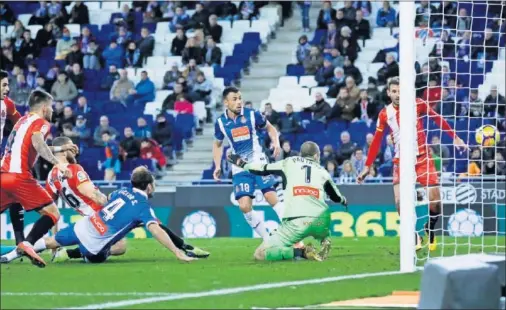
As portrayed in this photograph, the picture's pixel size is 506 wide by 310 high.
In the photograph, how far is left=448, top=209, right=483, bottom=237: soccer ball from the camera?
19406mm

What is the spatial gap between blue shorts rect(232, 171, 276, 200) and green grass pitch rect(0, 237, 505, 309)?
2.35ft

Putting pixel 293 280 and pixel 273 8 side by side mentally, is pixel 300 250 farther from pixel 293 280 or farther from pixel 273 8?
pixel 273 8

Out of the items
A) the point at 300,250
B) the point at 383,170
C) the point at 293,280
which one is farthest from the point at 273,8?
the point at 293,280

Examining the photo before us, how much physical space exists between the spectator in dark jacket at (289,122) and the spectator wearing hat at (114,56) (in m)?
5.28

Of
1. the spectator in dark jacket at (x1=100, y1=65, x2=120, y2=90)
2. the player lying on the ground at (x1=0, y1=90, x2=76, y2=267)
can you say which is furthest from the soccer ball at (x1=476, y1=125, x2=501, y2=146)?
the spectator in dark jacket at (x1=100, y1=65, x2=120, y2=90)

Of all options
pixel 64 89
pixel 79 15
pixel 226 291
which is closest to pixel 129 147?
pixel 64 89

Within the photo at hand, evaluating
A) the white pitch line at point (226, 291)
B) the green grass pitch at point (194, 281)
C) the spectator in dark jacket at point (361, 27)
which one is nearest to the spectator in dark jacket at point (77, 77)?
the spectator in dark jacket at point (361, 27)

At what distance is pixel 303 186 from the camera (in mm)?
13047

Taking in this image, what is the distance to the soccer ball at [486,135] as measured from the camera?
19.0 metres

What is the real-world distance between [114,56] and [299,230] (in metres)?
15.1

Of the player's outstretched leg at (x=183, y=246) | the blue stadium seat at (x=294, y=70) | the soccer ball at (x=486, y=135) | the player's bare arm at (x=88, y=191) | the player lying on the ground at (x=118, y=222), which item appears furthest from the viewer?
the blue stadium seat at (x=294, y=70)

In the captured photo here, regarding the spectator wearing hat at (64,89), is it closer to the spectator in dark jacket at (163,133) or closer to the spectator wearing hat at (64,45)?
the spectator wearing hat at (64,45)

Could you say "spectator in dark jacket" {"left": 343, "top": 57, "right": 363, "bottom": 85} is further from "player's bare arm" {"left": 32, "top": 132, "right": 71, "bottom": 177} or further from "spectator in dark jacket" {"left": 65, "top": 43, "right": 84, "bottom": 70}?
"player's bare arm" {"left": 32, "top": 132, "right": 71, "bottom": 177}

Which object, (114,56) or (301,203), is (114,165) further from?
(301,203)
